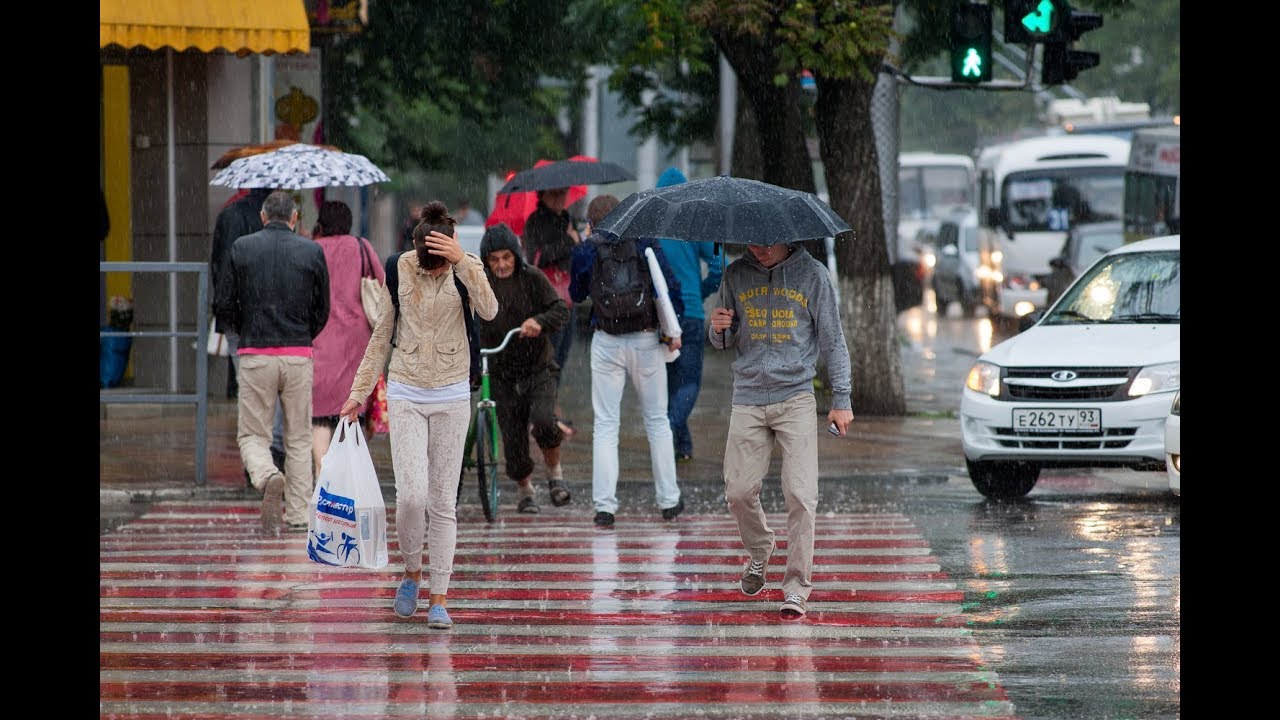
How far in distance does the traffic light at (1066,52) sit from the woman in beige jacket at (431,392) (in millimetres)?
8244

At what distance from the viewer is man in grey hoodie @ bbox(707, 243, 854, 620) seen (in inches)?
319

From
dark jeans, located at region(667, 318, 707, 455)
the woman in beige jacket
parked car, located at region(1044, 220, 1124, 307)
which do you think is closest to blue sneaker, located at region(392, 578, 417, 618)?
the woman in beige jacket

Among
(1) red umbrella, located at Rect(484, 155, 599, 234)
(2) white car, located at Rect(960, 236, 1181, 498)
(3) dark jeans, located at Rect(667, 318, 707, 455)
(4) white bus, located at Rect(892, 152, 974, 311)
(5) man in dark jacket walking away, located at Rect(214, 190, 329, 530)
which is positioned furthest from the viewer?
(4) white bus, located at Rect(892, 152, 974, 311)

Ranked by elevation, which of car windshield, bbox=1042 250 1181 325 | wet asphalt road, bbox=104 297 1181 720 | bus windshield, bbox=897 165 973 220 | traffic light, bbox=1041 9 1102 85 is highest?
traffic light, bbox=1041 9 1102 85

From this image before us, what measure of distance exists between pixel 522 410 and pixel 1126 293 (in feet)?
14.0

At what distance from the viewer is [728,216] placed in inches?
317

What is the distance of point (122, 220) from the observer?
18641mm

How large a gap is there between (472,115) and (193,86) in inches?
303

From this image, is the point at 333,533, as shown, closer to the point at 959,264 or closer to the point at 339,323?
the point at 339,323

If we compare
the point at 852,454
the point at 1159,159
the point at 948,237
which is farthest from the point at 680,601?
the point at 948,237

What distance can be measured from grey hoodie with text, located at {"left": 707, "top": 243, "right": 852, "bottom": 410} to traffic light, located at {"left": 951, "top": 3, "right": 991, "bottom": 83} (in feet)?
26.2

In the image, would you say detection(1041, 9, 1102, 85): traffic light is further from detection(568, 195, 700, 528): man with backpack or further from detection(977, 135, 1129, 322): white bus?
detection(977, 135, 1129, 322): white bus
